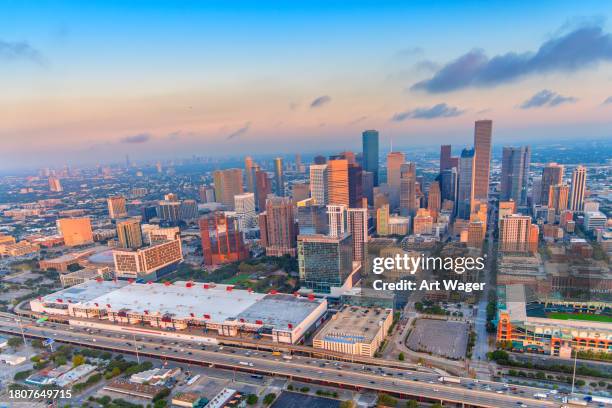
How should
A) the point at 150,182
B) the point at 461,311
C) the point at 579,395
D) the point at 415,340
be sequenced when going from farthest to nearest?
the point at 150,182
the point at 461,311
the point at 415,340
the point at 579,395

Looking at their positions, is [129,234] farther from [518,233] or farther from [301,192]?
[518,233]

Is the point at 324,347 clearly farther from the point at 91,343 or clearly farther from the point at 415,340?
the point at 91,343

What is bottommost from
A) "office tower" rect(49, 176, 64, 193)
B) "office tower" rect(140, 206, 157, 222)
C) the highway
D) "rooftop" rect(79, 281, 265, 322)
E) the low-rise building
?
the highway

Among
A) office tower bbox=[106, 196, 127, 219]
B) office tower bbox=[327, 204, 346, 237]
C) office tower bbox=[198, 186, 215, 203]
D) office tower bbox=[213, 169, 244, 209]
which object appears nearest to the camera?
office tower bbox=[327, 204, 346, 237]

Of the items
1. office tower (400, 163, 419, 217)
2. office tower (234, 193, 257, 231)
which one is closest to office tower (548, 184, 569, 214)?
office tower (400, 163, 419, 217)

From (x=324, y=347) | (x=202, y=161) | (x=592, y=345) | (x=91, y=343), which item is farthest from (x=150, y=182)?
(x=592, y=345)

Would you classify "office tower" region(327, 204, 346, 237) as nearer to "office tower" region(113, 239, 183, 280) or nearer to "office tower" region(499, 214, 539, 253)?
"office tower" region(499, 214, 539, 253)

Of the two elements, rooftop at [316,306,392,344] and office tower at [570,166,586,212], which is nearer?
rooftop at [316,306,392,344]

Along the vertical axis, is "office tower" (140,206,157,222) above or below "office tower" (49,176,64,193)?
below
